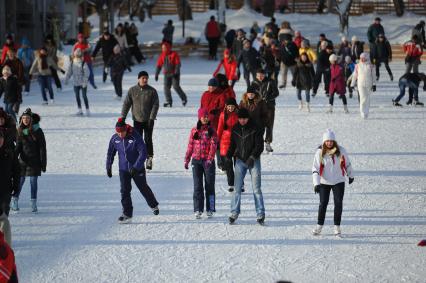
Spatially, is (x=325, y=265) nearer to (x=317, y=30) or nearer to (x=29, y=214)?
(x=29, y=214)

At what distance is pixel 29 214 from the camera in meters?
11.9

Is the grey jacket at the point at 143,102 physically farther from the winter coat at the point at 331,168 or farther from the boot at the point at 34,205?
the winter coat at the point at 331,168

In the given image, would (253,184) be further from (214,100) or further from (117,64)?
(117,64)

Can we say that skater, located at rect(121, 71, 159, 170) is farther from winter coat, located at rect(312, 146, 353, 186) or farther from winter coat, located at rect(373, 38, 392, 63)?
winter coat, located at rect(373, 38, 392, 63)

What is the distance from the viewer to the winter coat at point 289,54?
2627 centimetres

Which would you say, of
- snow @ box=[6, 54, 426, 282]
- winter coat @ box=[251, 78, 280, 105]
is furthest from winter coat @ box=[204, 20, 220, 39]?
winter coat @ box=[251, 78, 280, 105]

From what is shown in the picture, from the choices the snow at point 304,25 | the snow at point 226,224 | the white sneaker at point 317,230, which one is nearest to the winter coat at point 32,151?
the snow at point 226,224

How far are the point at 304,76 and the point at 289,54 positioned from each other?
5.03 metres

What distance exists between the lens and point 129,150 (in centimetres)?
1120

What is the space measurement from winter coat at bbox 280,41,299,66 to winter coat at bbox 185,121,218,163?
15.1 metres

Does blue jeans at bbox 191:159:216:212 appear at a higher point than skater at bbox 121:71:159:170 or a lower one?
lower

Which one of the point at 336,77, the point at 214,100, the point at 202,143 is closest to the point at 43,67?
the point at 336,77

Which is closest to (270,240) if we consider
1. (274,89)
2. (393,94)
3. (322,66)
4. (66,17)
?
(274,89)

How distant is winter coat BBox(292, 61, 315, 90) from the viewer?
70.1 feet
